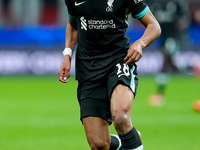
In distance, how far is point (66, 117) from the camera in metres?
11.6

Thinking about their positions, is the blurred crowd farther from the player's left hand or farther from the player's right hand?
the player's left hand

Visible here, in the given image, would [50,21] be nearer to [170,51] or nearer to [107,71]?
[170,51]

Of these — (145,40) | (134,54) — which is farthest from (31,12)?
(134,54)

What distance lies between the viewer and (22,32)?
19.8m

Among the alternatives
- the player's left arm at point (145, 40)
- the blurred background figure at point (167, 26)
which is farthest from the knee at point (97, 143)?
the blurred background figure at point (167, 26)

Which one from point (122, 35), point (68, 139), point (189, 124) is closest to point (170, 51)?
point (189, 124)

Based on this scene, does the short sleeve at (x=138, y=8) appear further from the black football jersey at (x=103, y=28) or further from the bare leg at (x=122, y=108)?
the bare leg at (x=122, y=108)

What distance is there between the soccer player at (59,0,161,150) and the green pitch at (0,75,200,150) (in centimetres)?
240

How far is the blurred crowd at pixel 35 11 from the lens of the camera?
27734 mm

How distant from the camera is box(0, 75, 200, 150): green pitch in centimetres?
884

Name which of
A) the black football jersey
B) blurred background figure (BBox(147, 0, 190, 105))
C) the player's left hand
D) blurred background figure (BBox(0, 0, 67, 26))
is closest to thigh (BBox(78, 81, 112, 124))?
the black football jersey

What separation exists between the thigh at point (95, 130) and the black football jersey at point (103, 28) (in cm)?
46

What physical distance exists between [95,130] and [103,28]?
105 centimetres

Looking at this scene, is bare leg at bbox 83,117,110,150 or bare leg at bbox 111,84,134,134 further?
bare leg at bbox 83,117,110,150
